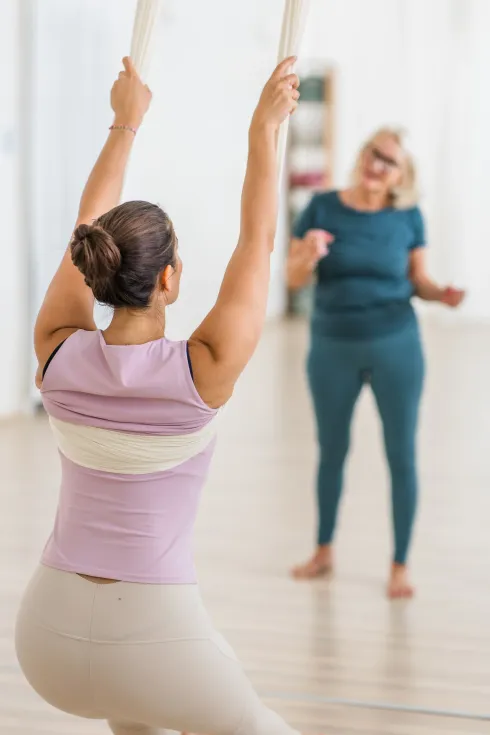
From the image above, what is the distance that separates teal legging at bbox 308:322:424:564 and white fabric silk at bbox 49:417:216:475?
5.49ft

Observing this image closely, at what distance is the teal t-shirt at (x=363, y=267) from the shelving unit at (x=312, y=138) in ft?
20.5

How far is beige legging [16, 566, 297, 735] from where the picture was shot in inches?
61.7

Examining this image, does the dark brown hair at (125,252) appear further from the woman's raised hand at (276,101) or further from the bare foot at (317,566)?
the bare foot at (317,566)

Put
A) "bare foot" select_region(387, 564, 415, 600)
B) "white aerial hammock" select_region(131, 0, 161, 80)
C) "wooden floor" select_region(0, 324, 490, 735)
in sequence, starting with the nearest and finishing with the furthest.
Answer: "white aerial hammock" select_region(131, 0, 161, 80)
"wooden floor" select_region(0, 324, 490, 735)
"bare foot" select_region(387, 564, 415, 600)

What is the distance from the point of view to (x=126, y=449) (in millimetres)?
1590

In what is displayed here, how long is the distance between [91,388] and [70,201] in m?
4.29

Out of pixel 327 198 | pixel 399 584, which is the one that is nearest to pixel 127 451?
pixel 327 198

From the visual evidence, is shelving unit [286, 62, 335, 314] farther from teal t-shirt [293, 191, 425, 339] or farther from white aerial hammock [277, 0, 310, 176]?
white aerial hammock [277, 0, 310, 176]

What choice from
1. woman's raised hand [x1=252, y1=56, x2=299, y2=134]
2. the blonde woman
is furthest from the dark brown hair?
the blonde woman

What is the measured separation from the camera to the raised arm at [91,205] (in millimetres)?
1731

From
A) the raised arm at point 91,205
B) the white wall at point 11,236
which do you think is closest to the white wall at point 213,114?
the white wall at point 11,236

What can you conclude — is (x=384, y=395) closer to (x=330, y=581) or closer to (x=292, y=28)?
(x=330, y=581)

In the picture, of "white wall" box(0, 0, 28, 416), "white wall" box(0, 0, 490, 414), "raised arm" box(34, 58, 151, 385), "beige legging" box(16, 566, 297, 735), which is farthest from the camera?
"white wall" box(0, 0, 490, 414)

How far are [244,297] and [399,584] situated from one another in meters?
2.00
